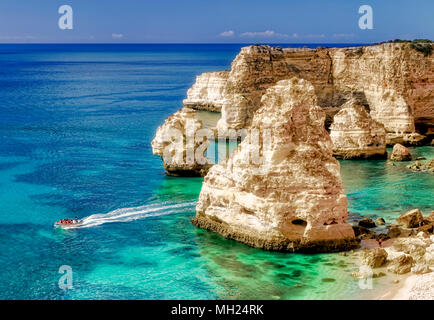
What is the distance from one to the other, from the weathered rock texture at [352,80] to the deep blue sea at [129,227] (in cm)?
506

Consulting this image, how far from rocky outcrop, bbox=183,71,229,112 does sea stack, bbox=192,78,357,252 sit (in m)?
53.5

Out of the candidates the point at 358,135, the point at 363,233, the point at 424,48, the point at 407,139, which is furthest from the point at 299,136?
the point at 424,48

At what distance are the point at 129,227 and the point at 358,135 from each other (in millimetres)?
25465

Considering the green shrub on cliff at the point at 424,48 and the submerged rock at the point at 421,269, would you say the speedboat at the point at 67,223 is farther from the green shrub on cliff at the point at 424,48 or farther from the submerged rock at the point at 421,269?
the green shrub on cliff at the point at 424,48

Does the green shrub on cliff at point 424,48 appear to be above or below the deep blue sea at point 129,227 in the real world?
above

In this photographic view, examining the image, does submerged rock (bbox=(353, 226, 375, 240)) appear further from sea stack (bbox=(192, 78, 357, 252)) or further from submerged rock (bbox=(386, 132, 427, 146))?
submerged rock (bbox=(386, 132, 427, 146))

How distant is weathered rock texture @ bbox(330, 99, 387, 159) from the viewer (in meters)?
51.2

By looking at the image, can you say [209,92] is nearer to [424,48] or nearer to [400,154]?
[424,48]

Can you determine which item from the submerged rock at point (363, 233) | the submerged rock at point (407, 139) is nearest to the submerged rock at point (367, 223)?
the submerged rock at point (363, 233)

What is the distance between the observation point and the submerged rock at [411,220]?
102 feet

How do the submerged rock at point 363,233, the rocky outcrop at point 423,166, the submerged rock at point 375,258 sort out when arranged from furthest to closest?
the rocky outcrop at point 423,166, the submerged rock at point 363,233, the submerged rock at point 375,258

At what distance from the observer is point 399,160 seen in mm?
49844
